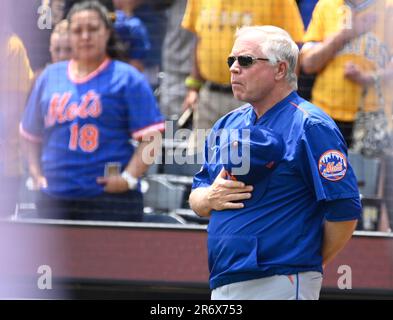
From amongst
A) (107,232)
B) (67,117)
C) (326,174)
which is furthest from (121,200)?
(326,174)

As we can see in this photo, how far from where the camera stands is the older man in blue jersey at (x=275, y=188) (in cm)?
336

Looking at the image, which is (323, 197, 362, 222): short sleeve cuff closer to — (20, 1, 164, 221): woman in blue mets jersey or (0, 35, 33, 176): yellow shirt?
(20, 1, 164, 221): woman in blue mets jersey

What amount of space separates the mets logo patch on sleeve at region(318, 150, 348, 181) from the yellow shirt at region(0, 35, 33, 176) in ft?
9.86

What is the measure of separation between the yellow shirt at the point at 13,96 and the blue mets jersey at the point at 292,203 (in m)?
2.70

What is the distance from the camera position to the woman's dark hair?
579cm

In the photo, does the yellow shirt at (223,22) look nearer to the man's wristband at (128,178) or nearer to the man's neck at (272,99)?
the man's wristband at (128,178)

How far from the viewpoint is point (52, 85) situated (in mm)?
5809

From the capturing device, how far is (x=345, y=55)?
5.61 meters

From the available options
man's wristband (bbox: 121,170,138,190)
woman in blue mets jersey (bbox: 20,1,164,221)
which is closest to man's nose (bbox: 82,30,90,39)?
woman in blue mets jersey (bbox: 20,1,164,221)

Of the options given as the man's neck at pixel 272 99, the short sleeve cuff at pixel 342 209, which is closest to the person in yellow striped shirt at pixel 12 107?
the man's neck at pixel 272 99

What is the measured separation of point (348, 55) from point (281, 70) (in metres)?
2.21

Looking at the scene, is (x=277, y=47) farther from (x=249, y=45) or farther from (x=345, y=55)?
(x=345, y=55)
